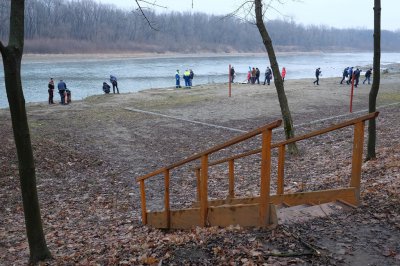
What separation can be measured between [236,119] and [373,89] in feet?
35.6

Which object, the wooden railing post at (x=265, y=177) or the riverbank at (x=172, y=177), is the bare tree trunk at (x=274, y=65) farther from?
the wooden railing post at (x=265, y=177)

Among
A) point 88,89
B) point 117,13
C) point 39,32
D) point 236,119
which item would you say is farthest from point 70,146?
point 117,13

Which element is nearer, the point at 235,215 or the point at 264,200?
the point at 264,200

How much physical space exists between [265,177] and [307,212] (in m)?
1.13

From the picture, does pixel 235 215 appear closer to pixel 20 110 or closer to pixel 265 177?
pixel 265 177

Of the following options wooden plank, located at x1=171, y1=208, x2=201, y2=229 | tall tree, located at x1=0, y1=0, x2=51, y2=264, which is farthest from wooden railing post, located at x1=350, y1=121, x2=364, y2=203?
tall tree, located at x1=0, y1=0, x2=51, y2=264

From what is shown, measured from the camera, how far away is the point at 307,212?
523cm

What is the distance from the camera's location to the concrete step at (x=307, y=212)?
499cm

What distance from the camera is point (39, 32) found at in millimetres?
107312

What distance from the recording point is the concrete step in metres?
4.99

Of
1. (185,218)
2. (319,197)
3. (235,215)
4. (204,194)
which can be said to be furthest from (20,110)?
(319,197)

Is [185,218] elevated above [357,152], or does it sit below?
below

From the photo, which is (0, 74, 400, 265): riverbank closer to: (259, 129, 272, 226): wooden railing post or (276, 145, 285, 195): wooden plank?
(259, 129, 272, 226): wooden railing post

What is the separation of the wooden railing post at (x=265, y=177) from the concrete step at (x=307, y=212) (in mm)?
305
